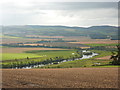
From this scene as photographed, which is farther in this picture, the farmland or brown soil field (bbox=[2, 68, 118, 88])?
the farmland

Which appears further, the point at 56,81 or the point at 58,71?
the point at 58,71

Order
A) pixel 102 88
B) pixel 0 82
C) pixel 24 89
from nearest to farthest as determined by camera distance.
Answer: pixel 24 89
pixel 102 88
pixel 0 82

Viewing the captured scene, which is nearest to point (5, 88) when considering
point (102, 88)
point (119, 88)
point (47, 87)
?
point (47, 87)

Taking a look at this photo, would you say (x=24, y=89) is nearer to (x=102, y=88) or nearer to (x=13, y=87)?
(x=13, y=87)

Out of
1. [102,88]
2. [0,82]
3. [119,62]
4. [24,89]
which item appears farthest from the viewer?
[119,62]

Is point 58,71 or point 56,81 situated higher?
point 56,81

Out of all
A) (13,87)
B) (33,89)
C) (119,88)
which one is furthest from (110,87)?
(13,87)

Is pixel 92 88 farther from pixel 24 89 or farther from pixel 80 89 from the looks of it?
pixel 24 89

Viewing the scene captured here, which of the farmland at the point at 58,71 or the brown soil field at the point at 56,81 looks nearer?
the brown soil field at the point at 56,81

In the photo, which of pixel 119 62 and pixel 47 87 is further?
pixel 119 62
